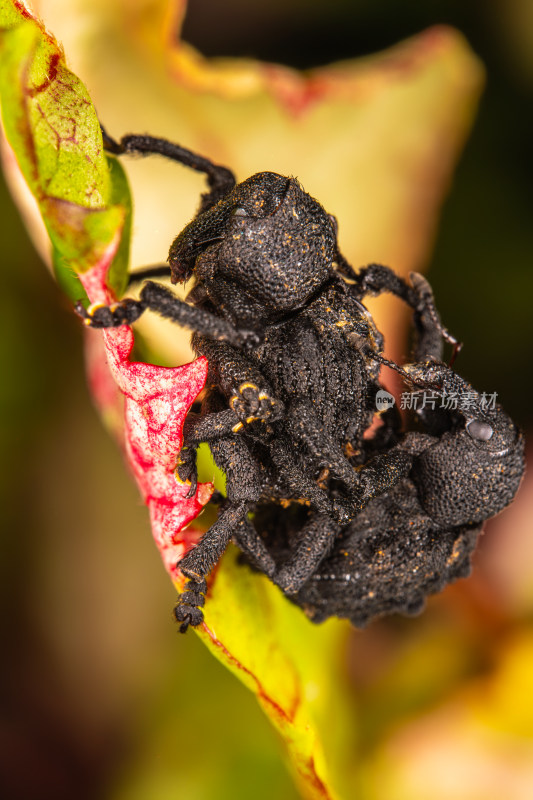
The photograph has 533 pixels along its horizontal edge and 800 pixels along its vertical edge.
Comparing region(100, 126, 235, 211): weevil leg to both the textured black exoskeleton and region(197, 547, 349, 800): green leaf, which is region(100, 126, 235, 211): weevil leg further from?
region(197, 547, 349, 800): green leaf

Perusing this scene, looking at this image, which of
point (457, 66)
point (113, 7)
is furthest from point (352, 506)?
point (457, 66)

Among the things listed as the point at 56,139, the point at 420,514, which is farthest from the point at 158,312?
the point at 420,514

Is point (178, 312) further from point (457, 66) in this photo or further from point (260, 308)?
point (457, 66)

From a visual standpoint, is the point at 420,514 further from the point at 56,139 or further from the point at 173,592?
the point at 173,592

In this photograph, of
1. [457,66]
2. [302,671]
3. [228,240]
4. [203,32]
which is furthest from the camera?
[203,32]

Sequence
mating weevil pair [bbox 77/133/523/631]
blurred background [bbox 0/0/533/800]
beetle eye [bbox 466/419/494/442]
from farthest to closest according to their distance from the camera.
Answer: blurred background [bbox 0/0/533/800]
beetle eye [bbox 466/419/494/442]
mating weevil pair [bbox 77/133/523/631]

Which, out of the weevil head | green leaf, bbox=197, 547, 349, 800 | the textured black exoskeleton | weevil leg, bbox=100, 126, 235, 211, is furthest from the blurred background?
the weevil head
